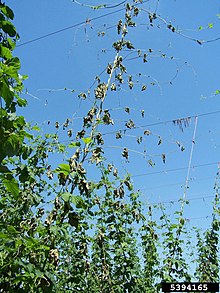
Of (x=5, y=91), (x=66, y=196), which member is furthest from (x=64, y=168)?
(x=5, y=91)

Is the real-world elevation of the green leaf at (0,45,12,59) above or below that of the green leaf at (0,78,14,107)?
above

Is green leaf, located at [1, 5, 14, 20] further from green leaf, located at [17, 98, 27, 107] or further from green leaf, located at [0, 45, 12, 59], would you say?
green leaf, located at [17, 98, 27, 107]

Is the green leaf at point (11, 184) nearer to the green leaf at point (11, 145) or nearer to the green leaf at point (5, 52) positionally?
the green leaf at point (11, 145)

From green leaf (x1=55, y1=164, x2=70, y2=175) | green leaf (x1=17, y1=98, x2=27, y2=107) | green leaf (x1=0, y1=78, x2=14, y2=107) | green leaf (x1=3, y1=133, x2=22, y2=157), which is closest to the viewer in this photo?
green leaf (x1=0, y1=78, x2=14, y2=107)

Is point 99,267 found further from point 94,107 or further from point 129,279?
point 94,107

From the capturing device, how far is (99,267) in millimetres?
4141

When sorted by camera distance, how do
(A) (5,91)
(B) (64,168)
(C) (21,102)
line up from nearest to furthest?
(A) (5,91) → (C) (21,102) → (B) (64,168)

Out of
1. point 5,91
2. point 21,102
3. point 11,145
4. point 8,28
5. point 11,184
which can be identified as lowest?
point 11,184

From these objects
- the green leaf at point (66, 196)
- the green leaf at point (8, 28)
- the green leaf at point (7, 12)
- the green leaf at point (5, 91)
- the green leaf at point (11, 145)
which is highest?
the green leaf at point (7, 12)

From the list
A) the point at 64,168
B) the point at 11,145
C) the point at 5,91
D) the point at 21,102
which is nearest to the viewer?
the point at 5,91

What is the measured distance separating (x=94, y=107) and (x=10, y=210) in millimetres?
1071

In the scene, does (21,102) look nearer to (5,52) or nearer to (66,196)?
(5,52)

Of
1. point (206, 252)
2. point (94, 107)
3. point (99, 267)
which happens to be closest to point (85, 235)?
point (99, 267)

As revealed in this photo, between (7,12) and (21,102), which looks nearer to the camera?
(7,12)
